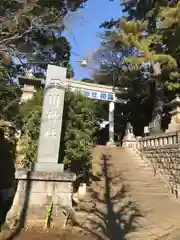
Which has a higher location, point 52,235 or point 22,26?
point 22,26

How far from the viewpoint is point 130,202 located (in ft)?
28.5

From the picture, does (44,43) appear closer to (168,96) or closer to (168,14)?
(168,14)

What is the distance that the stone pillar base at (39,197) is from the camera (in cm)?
600

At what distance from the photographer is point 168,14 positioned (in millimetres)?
13359

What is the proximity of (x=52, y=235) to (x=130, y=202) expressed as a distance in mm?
3860

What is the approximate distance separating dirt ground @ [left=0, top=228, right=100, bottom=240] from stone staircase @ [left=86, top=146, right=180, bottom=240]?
536 mm

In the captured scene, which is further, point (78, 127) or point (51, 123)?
point (78, 127)

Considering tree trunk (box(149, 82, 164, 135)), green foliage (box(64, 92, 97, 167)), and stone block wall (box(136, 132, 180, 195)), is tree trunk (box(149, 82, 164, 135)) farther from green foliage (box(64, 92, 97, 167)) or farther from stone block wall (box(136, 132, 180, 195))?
green foliage (box(64, 92, 97, 167))

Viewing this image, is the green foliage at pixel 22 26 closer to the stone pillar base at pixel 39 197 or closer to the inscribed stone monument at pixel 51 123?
the inscribed stone monument at pixel 51 123

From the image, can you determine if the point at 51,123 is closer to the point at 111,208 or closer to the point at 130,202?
the point at 111,208

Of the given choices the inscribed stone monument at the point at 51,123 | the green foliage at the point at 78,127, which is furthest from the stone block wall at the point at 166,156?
the inscribed stone monument at the point at 51,123

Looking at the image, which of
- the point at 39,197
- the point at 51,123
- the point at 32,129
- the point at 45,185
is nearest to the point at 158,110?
the point at 32,129

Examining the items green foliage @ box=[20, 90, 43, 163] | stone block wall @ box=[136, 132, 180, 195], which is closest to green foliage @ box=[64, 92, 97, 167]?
green foliage @ box=[20, 90, 43, 163]

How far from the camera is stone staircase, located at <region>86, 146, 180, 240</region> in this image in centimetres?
630
